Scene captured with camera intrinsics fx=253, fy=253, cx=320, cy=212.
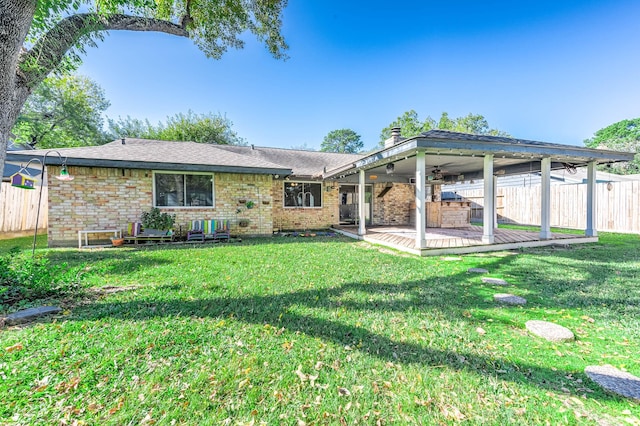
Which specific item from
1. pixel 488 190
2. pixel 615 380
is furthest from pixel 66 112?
pixel 615 380

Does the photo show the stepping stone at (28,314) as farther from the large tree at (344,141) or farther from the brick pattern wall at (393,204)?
the large tree at (344,141)

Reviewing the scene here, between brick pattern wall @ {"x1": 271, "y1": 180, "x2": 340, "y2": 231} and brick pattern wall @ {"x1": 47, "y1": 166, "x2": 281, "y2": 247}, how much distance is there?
187 centimetres

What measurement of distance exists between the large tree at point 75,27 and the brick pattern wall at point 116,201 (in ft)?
15.1

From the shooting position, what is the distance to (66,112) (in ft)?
62.8

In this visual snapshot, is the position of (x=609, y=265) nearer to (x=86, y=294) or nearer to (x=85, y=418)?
(x=85, y=418)

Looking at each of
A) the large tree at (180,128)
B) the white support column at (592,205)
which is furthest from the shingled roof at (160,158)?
the large tree at (180,128)

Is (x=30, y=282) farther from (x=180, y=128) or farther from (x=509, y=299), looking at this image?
(x=180, y=128)

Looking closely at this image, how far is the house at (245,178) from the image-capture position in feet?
22.3

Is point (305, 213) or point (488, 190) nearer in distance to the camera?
point (488, 190)

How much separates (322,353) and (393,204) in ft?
40.4

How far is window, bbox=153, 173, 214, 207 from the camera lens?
9047mm

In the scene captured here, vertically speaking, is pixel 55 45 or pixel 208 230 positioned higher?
pixel 55 45

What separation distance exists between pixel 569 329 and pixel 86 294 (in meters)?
6.29

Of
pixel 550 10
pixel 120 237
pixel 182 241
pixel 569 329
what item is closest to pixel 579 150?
pixel 550 10
